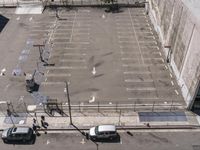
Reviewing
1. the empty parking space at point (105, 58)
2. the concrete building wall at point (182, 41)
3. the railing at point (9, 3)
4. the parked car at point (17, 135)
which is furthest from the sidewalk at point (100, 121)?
the railing at point (9, 3)

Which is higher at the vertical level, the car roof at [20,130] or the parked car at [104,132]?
the car roof at [20,130]

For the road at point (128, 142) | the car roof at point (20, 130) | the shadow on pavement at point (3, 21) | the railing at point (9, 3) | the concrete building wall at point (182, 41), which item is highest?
the concrete building wall at point (182, 41)

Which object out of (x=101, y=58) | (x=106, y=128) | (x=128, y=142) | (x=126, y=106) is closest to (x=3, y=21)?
(x=101, y=58)

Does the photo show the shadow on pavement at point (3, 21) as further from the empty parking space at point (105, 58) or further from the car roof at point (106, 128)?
the car roof at point (106, 128)

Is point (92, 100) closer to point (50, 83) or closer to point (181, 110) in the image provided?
point (50, 83)

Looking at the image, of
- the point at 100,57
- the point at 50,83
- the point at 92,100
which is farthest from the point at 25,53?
the point at 92,100

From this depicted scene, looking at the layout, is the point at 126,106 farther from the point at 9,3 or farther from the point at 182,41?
the point at 9,3

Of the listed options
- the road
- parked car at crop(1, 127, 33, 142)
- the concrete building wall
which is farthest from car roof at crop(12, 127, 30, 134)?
the concrete building wall
